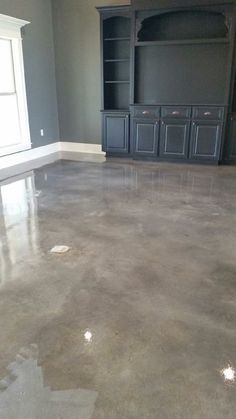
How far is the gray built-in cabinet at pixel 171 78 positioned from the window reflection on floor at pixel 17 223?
7.47ft

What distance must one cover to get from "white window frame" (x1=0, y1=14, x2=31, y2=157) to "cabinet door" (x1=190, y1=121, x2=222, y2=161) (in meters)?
3.05

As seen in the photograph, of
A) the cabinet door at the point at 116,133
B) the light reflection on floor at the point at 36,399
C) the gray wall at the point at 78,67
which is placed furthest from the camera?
the gray wall at the point at 78,67

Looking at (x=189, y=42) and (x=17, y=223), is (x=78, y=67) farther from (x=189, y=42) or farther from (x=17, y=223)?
(x=17, y=223)

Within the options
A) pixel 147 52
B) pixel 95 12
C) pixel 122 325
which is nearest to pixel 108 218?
pixel 122 325

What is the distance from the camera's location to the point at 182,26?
580 cm

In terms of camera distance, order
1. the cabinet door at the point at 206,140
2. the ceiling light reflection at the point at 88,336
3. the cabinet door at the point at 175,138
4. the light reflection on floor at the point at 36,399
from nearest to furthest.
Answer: the light reflection on floor at the point at 36,399
the ceiling light reflection at the point at 88,336
the cabinet door at the point at 206,140
the cabinet door at the point at 175,138

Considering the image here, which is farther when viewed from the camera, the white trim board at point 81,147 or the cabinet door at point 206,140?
the white trim board at point 81,147

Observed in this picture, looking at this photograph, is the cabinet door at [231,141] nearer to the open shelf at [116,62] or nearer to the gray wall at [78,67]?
the open shelf at [116,62]

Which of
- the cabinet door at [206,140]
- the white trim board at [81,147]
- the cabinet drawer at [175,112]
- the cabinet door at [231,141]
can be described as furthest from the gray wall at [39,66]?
the cabinet door at [231,141]

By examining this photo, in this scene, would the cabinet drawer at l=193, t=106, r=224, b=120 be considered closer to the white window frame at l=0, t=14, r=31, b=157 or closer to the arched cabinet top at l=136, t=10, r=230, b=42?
the arched cabinet top at l=136, t=10, r=230, b=42

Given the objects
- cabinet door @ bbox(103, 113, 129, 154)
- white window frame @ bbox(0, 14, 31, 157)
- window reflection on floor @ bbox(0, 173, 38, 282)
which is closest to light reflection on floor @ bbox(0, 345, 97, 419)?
window reflection on floor @ bbox(0, 173, 38, 282)

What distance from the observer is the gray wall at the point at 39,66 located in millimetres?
6055

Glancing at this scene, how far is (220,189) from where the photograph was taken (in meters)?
4.65

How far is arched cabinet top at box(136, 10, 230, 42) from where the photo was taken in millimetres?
5629
